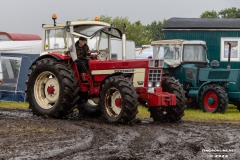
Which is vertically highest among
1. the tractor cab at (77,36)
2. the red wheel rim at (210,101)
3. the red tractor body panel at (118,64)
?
the tractor cab at (77,36)

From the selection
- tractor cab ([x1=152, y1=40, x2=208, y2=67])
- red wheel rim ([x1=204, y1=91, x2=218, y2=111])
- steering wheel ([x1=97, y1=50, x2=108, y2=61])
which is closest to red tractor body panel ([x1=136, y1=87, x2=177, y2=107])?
steering wheel ([x1=97, y1=50, x2=108, y2=61])

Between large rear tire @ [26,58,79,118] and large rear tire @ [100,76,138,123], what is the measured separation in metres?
0.81

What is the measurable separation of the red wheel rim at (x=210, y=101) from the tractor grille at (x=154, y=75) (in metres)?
5.08

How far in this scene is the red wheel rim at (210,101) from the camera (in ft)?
58.6

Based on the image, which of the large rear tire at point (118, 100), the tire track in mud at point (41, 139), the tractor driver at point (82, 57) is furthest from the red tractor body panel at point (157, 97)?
the tire track in mud at point (41, 139)

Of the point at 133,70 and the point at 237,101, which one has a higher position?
the point at 133,70

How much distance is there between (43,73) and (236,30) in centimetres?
1195

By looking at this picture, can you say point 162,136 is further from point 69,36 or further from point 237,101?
point 237,101

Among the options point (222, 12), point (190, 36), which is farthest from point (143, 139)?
point (222, 12)

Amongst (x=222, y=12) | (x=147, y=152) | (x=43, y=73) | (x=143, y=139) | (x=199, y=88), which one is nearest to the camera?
(x=147, y=152)

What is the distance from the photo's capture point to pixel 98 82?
13.5 metres

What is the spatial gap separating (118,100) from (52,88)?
6.52 feet

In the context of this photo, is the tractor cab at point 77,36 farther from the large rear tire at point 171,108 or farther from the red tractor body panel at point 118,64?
the large rear tire at point 171,108

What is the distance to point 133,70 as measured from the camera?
42.7 feet
